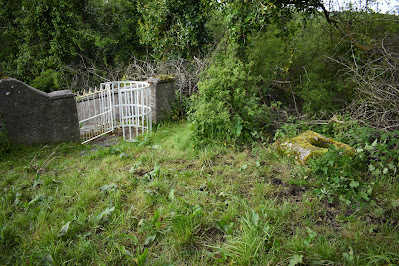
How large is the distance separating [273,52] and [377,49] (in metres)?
2.26

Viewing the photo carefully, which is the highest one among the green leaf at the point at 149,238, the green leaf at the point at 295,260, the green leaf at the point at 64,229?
the green leaf at the point at 295,260

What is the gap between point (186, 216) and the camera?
9.53 feet

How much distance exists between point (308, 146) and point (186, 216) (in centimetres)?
232

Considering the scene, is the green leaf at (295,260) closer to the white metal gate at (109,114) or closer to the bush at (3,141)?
the white metal gate at (109,114)

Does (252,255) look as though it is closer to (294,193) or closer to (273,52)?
(294,193)

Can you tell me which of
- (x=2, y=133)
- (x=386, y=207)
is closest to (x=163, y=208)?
(x=386, y=207)

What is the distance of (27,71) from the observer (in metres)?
9.75

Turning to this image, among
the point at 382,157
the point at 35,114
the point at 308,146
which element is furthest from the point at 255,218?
the point at 35,114

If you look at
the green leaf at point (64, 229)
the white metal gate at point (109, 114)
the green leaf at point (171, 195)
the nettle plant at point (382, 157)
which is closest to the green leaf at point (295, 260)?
the green leaf at point (171, 195)

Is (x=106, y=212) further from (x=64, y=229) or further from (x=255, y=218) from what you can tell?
(x=255, y=218)

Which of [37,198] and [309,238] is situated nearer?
[309,238]

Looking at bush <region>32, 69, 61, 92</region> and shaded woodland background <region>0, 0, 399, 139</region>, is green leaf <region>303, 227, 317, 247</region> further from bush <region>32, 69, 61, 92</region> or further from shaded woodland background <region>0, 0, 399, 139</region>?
bush <region>32, 69, 61, 92</region>

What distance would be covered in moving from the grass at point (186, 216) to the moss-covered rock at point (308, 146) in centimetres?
17

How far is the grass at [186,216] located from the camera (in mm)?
2539
